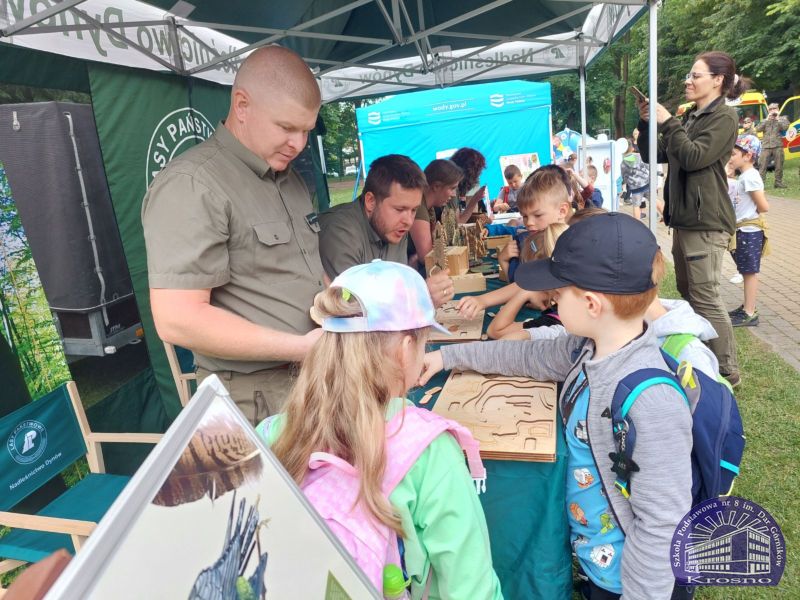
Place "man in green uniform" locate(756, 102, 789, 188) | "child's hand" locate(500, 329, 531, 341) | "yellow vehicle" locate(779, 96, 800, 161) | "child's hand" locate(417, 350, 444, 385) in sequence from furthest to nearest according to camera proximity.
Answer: "yellow vehicle" locate(779, 96, 800, 161) → "man in green uniform" locate(756, 102, 789, 188) → "child's hand" locate(500, 329, 531, 341) → "child's hand" locate(417, 350, 444, 385)

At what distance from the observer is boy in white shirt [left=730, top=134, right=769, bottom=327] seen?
4832 millimetres

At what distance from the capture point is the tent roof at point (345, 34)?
2574 mm

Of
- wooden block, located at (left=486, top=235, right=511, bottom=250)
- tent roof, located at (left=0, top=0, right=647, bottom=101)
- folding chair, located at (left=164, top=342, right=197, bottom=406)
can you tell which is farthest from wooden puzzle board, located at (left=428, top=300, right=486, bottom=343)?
wooden block, located at (left=486, top=235, right=511, bottom=250)

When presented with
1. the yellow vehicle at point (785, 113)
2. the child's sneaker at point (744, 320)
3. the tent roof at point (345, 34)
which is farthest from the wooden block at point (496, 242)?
the yellow vehicle at point (785, 113)

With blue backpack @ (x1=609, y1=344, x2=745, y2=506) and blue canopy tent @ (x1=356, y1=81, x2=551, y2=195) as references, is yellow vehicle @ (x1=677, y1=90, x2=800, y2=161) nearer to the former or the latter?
blue canopy tent @ (x1=356, y1=81, x2=551, y2=195)

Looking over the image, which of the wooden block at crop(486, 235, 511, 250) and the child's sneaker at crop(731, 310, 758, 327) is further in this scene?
the child's sneaker at crop(731, 310, 758, 327)

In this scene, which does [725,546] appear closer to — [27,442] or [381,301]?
[381,301]

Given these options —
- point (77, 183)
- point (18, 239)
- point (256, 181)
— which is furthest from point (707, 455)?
point (77, 183)

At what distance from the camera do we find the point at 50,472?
7.88 feet

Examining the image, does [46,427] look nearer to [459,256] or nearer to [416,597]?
[416,597]

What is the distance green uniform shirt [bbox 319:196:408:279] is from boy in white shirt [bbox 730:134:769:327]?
3.77 meters

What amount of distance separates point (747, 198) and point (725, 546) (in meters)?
4.73

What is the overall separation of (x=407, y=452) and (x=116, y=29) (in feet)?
9.55

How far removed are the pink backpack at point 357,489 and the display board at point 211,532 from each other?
0.62 ft
